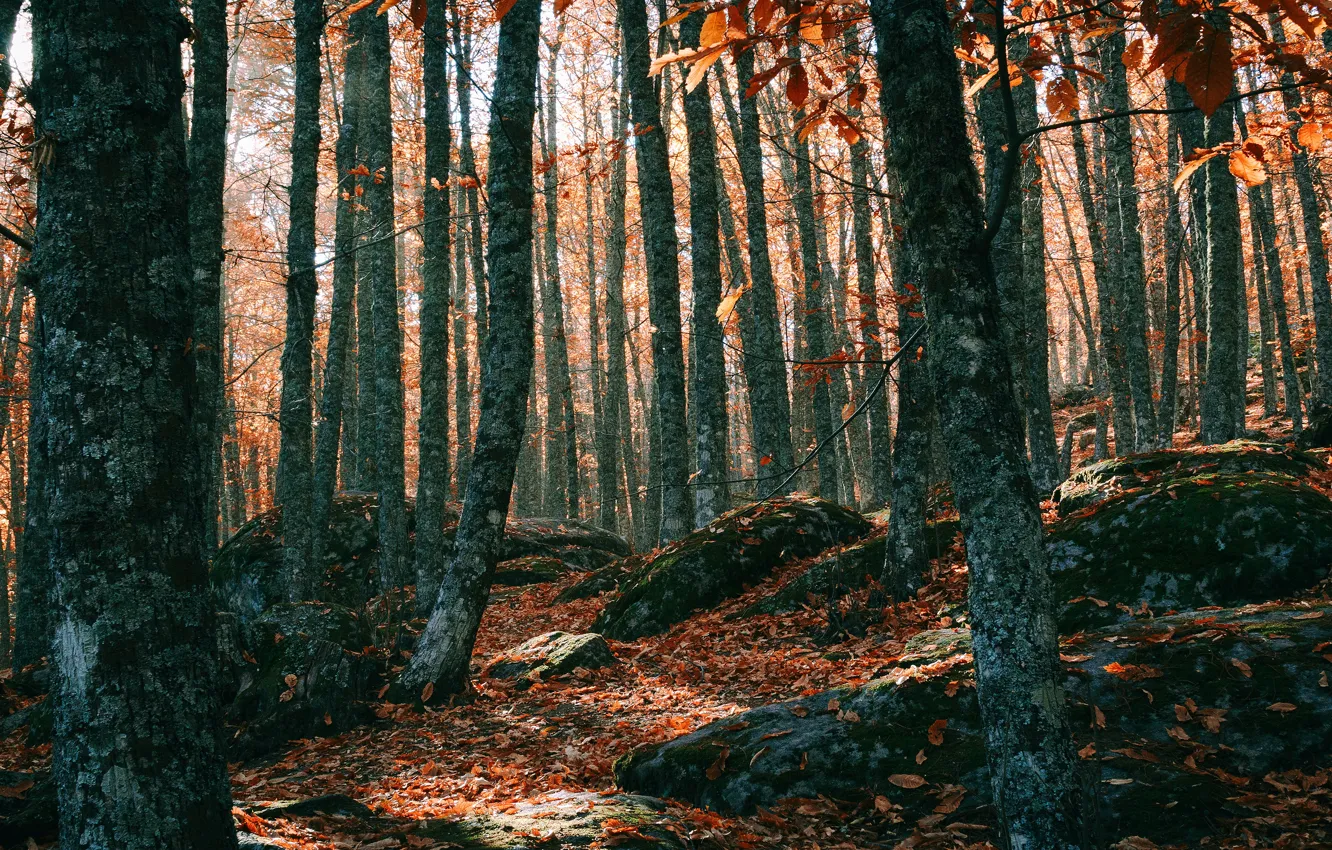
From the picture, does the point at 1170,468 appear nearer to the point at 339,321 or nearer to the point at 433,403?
the point at 433,403

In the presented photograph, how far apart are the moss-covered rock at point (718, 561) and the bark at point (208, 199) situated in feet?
15.2

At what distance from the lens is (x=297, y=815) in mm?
3469

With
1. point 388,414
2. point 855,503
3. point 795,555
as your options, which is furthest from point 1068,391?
point 388,414

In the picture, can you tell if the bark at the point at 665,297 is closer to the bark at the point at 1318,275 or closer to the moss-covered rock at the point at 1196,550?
the moss-covered rock at the point at 1196,550

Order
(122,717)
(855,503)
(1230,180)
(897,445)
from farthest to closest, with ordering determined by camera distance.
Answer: (855,503) → (1230,180) → (897,445) → (122,717)

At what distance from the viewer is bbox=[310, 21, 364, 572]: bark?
1080cm

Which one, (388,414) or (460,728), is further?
(388,414)

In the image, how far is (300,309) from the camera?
371 inches

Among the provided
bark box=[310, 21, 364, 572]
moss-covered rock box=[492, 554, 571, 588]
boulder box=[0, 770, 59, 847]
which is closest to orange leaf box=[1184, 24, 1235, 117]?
boulder box=[0, 770, 59, 847]

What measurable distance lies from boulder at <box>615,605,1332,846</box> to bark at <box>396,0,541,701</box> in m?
2.42

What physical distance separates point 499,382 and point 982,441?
16.4 feet

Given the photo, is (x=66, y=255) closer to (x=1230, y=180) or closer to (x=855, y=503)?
(x=1230, y=180)

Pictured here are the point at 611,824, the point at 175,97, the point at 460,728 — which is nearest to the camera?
the point at 175,97

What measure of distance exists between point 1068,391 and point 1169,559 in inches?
1036
